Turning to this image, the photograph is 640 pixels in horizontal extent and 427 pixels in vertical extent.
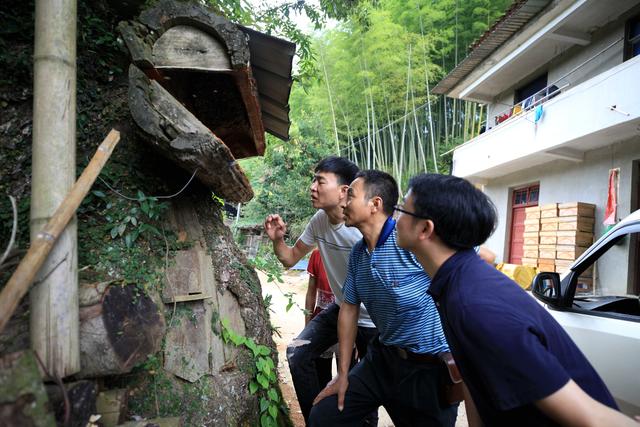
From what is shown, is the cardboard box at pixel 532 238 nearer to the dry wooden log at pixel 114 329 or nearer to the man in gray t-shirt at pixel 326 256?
the man in gray t-shirt at pixel 326 256

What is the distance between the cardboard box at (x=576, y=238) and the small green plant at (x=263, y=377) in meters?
7.51

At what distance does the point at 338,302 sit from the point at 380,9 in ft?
37.8

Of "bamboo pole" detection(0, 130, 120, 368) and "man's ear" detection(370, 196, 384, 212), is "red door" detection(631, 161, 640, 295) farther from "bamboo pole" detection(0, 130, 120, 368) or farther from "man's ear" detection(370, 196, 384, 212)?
"bamboo pole" detection(0, 130, 120, 368)

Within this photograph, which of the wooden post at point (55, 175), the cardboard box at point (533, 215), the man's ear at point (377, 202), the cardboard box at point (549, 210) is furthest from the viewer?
the cardboard box at point (533, 215)

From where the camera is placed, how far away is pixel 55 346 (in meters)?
1.39

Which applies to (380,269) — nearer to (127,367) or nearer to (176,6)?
(127,367)

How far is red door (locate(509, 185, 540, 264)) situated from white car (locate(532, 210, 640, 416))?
7.80 meters

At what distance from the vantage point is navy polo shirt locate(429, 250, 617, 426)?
1066 millimetres

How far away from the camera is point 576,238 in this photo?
306 inches

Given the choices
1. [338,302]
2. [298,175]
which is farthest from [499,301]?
[298,175]

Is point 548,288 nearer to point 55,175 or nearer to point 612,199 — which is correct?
point 55,175

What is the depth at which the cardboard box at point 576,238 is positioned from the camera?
7781 millimetres

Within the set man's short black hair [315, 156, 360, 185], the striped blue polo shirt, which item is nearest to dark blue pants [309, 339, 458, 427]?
the striped blue polo shirt

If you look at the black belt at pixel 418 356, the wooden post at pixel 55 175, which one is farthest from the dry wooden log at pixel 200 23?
the black belt at pixel 418 356
